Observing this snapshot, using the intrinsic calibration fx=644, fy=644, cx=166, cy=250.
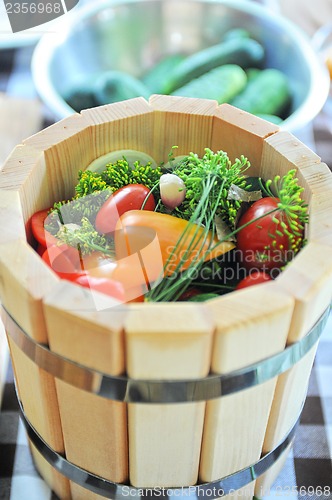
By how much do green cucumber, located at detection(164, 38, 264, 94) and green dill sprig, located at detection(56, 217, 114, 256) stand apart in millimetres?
696

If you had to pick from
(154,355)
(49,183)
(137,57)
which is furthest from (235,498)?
(137,57)

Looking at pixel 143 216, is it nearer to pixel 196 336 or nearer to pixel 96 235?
pixel 96 235

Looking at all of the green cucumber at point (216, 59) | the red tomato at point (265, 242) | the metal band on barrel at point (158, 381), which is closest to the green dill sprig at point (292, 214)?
the red tomato at point (265, 242)

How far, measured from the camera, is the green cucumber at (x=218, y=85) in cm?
126

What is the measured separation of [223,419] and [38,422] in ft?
0.77

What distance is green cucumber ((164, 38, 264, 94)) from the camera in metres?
1.37

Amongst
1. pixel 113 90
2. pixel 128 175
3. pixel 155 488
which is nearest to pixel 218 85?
pixel 113 90

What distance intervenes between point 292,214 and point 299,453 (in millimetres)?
402

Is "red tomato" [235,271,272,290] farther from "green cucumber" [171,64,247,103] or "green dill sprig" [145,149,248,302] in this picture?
"green cucumber" [171,64,247,103]

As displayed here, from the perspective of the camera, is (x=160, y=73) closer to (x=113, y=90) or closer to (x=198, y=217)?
(x=113, y=90)

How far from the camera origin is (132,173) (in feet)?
2.64

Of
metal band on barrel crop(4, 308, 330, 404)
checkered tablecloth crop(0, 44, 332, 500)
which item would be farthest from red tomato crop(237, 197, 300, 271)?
checkered tablecloth crop(0, 44, 332, 500)

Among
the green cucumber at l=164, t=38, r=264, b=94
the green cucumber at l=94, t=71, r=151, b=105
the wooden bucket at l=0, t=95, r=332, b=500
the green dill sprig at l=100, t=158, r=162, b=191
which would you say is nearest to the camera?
the wooden bucket at l=0, t=95, r=332, b=500

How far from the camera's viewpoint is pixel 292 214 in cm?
70
